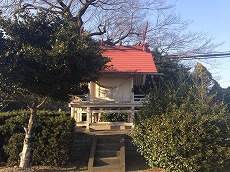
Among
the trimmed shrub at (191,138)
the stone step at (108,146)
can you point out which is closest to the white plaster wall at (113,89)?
the stone step at (108,146)

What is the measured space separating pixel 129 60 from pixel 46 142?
18.3 feet

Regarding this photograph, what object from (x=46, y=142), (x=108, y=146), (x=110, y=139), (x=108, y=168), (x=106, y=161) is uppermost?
(x=46, y=142)

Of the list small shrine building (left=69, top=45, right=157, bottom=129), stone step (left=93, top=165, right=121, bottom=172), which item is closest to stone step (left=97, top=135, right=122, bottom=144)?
small shrine building (left=69, top=45, right=157, bottom=129)

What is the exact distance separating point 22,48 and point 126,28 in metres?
15.2

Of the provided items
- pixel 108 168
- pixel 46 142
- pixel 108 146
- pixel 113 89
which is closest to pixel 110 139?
pixel 108 146

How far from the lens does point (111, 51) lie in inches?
533

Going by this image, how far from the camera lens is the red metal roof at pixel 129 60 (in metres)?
12.4

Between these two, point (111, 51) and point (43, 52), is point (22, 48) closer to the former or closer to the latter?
point (43, 52)

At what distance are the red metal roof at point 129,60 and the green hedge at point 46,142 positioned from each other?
3659 millimetres

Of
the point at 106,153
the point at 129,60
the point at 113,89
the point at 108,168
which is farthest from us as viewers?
→ the point at 129,60

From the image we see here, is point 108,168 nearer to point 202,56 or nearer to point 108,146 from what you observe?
point 108,146

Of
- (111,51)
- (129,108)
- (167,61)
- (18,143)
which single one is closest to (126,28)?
(167,61)

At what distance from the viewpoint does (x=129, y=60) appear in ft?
42.8

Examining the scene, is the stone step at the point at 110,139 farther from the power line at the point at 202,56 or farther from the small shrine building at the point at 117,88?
the power line at the point at 202,56
